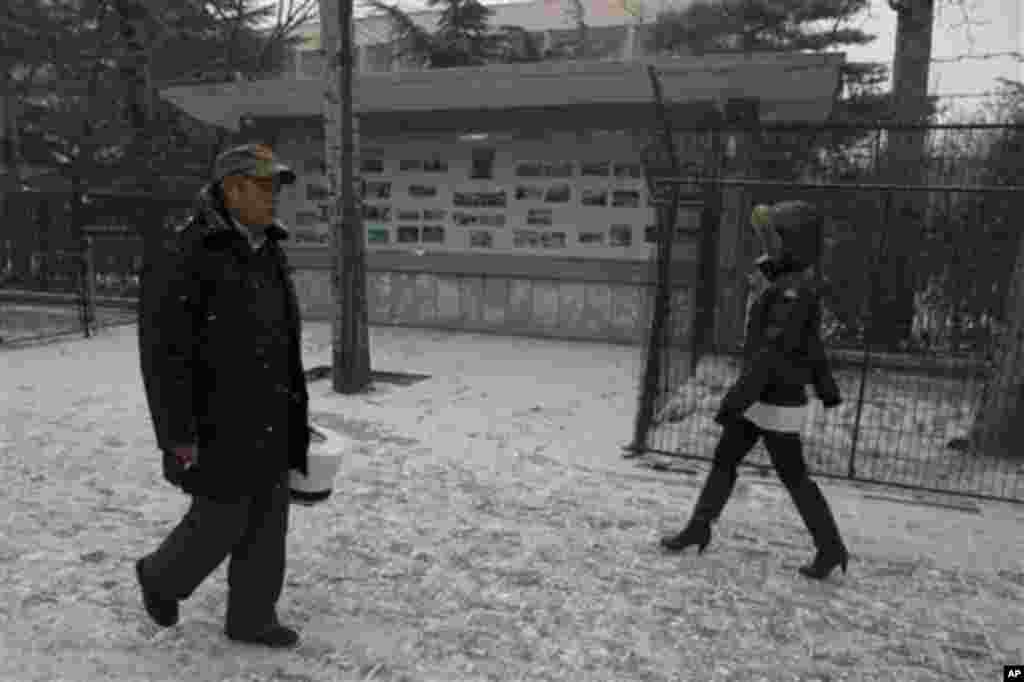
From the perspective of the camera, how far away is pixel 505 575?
12.0ft

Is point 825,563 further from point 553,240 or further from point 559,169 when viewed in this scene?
point 559,169

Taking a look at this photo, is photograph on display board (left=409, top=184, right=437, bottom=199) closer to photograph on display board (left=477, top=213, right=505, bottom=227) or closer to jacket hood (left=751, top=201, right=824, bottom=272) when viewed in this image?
photograph on display board (left=477, top=213, right=505, bottom=227)

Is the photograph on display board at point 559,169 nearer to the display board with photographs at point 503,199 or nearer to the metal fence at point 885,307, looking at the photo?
the display board with photographs at point 503,199

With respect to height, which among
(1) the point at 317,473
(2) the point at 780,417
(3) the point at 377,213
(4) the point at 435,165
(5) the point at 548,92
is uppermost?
(5) the point at 548,92

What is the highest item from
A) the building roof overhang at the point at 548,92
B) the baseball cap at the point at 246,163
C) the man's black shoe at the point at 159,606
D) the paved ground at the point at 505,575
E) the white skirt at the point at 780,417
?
the building roof overhang at the point at 548,92

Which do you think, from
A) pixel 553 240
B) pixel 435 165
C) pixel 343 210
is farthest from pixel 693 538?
pixel 435 165

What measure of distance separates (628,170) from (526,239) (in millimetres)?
1655

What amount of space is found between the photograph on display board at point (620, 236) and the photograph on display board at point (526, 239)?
39.6 inches

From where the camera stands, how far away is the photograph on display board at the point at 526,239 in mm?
10539

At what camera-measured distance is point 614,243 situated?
10148 millimetres

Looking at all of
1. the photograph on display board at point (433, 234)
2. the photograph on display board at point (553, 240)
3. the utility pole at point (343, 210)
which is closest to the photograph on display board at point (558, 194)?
the photograph on display board at point (553, 240)

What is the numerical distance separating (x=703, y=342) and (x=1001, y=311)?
9.74 feet

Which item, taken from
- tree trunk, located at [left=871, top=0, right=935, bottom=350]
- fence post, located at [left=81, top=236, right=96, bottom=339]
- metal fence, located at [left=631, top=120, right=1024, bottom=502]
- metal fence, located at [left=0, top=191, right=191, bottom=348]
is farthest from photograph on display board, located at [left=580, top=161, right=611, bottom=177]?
fence post, located at [left=81, top=236, right=96, bottom=339]

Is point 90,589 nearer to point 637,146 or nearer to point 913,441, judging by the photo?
point 913,441
